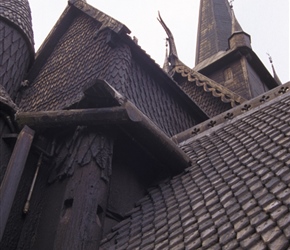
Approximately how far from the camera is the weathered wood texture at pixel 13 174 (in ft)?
13.5

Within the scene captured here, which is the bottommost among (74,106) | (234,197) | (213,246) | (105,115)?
(213,246)

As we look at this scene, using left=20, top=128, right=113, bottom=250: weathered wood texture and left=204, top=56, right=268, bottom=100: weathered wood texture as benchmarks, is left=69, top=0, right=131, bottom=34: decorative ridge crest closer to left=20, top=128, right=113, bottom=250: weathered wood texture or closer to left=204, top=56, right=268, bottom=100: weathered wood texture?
left=20, top=128, right=113, bottom=250: weathered wood texture

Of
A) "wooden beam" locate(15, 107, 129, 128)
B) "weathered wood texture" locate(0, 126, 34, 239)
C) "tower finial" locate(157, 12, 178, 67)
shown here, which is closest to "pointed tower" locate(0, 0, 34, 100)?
"wooden beam" locate(15, 107, 129, 128)

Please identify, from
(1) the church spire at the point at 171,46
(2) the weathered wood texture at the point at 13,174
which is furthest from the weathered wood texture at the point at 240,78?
(2) the weathered wood texture at the point at 13,174

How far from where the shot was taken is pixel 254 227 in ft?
10.8

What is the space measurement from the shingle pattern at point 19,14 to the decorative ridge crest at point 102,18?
112 centimetres

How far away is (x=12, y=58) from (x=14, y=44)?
338 millimetres

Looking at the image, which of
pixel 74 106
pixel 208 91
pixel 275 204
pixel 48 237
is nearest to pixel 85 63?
pixel 74 106

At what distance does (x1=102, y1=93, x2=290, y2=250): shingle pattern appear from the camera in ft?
10.9

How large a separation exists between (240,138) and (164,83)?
2856 mm

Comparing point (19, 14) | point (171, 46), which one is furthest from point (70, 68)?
point (171, 46)

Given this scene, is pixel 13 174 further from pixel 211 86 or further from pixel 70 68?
pixel 211 86

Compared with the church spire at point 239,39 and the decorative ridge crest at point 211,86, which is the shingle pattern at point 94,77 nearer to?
the decorative ridge crest at point 211,86

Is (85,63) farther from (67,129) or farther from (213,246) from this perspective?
(213,246)
